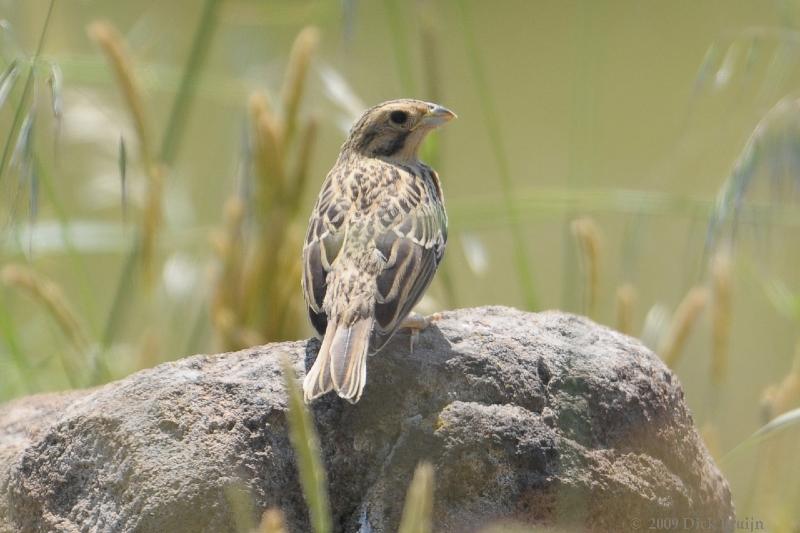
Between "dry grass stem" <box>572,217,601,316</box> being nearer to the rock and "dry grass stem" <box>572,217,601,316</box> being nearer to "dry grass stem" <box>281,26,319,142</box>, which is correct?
the rock

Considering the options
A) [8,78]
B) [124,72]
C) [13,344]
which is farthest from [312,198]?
[8,78]

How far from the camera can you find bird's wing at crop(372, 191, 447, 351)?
13.4 ft

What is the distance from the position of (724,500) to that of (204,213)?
632cm

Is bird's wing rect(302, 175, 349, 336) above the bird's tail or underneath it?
above

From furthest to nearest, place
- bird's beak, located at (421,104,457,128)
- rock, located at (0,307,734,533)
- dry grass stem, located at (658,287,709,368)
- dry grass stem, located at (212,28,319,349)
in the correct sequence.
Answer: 1. dry grass stem, located at (212,28,319,349)
2. bird's beak, located at (421,104,457,128)
3. dry grass stem, located at (658,287,709,368)
4. rock, located at (0,307,734,533)

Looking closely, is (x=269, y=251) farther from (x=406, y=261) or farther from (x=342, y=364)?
(x=342, y=364)

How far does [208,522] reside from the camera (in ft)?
11.7

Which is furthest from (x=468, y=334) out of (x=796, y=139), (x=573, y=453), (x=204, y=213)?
(x=204, y=213)

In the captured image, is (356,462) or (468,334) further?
(468,334)

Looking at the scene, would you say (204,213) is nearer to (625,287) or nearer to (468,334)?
(625,287)

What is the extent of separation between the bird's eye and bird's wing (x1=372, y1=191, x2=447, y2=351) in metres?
0.60

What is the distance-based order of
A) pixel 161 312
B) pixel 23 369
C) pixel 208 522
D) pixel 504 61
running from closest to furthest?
pixel 208 522, pixel 23 369, pixel 161 312, pixel 504 61

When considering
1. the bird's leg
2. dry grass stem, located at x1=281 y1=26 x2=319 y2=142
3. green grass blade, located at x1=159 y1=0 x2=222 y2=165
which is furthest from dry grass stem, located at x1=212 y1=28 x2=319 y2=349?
the bird's leg

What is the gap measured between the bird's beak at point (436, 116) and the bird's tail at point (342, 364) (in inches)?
61.6
